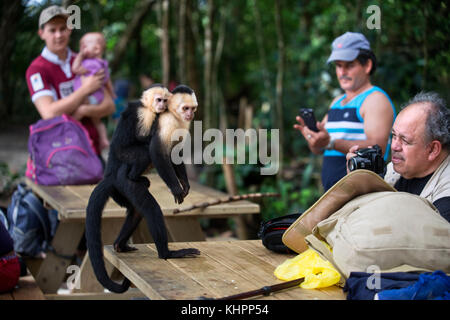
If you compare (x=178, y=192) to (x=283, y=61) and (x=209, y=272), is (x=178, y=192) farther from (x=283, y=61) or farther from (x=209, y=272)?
(x=283, y=61)

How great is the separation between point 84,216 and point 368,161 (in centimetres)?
178

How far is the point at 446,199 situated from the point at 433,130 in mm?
290

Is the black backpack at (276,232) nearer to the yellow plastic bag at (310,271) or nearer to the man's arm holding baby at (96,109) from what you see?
the yellow plastic bag at (310,271)

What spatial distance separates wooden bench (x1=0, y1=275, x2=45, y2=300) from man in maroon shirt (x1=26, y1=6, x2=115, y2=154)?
3.47 ft

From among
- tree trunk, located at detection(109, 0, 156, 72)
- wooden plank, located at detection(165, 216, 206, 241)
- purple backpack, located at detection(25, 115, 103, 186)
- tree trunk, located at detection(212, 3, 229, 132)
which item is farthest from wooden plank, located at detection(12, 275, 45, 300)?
tree trunk, located at detection(109, 0, 156, 72)

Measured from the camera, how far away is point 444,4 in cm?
474

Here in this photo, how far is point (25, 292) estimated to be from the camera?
3.35 metres

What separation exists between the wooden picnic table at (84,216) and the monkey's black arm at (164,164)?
1.24m

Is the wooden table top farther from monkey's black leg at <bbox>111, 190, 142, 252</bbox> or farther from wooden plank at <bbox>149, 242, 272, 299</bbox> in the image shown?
wooden plank at <bbox>149, 242, 272, 299</bbox>

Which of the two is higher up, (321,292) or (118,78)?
(118,78)

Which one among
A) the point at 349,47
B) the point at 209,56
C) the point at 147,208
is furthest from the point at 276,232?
the point at 209,56

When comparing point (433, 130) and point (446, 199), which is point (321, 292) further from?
point (433, 130)

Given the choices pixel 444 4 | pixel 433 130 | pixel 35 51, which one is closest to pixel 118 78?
pixel 35 51

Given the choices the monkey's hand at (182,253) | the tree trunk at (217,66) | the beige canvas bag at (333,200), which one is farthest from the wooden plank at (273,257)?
the tree trunk at (217,66)
